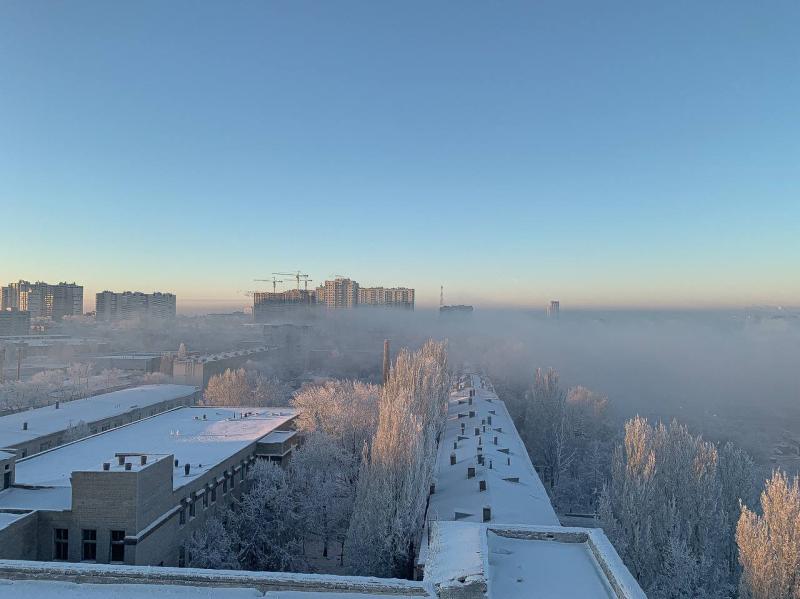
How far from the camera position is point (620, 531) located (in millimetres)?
22094

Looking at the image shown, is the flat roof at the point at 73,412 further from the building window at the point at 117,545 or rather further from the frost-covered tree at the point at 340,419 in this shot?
the building window at the point at 117,545

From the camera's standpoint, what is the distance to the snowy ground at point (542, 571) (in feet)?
36.2

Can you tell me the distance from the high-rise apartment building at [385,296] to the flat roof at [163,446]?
12941 centimetres

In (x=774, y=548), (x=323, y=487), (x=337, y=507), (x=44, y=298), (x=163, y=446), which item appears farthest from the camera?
(x=44, y=298)

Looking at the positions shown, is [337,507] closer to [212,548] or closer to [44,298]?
[212,548]

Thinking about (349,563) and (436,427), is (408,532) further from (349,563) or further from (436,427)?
(436,427)

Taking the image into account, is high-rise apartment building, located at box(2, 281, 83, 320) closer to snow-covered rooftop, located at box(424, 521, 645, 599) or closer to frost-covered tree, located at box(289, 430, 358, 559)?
frost-covered tree, located at box(289, 430, 358, 559)

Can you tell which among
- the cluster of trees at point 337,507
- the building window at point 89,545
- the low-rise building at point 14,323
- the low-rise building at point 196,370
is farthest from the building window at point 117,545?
the low-rise building at point 14,323

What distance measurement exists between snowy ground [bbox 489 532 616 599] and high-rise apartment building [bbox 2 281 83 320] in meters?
175

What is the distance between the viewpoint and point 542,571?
39.3 ft

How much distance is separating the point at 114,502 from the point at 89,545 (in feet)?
6.00

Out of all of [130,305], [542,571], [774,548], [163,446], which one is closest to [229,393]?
[163,446]

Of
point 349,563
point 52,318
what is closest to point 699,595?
point 349,563

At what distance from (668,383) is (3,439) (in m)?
122
